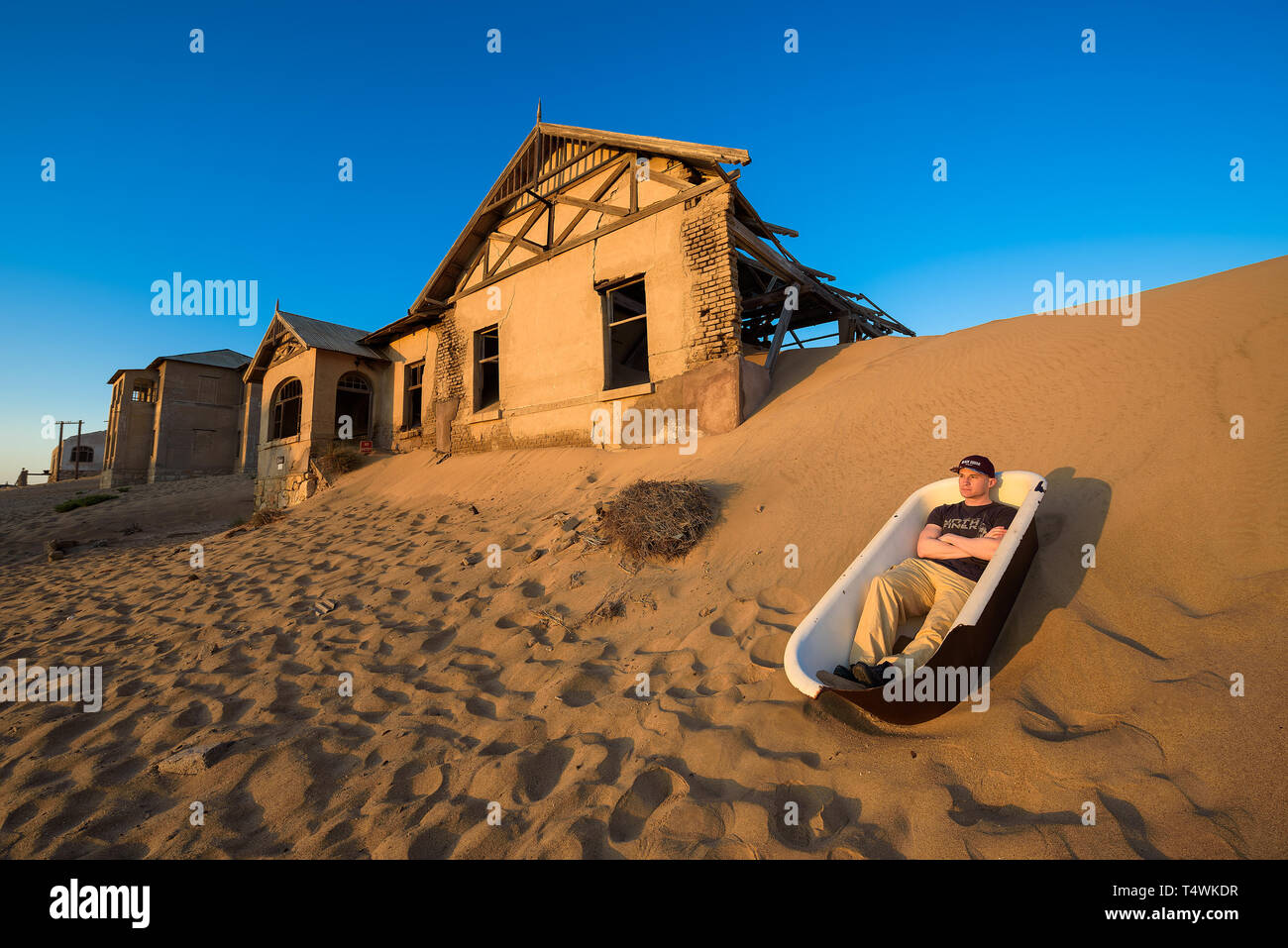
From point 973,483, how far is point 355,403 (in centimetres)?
1868

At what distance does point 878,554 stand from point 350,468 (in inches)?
545

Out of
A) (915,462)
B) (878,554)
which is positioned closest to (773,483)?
(915,462)

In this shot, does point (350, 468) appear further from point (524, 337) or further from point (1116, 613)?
point (1116, 613)

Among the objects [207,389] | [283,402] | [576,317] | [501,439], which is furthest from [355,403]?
[207,389]

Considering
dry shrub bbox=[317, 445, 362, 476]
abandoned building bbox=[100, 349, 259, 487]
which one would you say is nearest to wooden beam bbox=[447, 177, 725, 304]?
dry shrub bbox=[317, 445, 362, 476]

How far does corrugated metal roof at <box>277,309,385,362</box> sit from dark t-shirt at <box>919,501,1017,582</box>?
1582 cm

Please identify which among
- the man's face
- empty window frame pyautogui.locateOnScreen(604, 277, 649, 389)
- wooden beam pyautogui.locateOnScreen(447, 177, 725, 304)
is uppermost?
wooden beam pyautogui.locateOnScreen(447, 177, 725, 304)

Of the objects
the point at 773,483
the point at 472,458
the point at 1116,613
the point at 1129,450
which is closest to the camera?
the point at 1116,613

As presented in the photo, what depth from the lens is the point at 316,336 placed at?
51.2ft

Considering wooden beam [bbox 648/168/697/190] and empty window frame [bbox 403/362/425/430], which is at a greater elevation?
wooden beam [bbox 648/168/697/190]

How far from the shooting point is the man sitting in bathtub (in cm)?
277

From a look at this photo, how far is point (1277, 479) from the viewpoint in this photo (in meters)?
3.32

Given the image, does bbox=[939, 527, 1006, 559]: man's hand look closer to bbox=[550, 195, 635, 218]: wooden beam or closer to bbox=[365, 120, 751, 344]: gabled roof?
bbox=[365, 120, 751, 344]: gabled roof

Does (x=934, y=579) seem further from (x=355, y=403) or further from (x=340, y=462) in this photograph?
(x=355, y=403)
